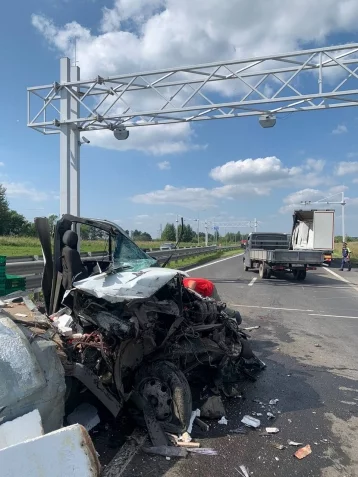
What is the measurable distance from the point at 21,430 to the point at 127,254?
2826 mm

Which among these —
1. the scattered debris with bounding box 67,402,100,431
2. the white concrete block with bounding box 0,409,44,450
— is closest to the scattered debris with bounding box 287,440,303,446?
the scattered debris with bounding box 67,402,100,431

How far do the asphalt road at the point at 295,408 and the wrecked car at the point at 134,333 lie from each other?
446 mm

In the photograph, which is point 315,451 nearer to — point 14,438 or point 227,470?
point 227,470

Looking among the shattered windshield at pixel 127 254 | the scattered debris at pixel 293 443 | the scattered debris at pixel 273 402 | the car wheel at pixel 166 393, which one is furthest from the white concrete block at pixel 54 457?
the scattered debris at pixel 273 402

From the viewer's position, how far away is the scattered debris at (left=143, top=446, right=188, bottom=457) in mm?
3361

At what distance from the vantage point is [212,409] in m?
4.05

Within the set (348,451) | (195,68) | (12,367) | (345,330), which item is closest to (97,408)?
(12,367)

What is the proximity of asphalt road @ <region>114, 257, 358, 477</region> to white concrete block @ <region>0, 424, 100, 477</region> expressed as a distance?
88cm

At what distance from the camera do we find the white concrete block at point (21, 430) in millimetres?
Answer: 2299

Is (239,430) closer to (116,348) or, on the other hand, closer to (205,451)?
(205,451)

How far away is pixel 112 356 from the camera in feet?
12.2

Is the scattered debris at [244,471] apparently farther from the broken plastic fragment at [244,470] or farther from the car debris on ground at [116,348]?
the car debris on ground at [116,348]

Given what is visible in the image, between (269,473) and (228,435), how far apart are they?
62cm

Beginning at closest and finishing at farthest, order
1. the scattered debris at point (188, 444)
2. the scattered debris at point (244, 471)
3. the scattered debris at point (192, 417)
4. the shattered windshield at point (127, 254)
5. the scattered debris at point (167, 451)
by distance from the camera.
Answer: the scattered debris at point (244, 471)
the scattered debris at point (167, 451)
the scattered debris at point (188, 444)
the scattered debris at point (192, 417)
the shattered windshield at point (127, 254)
